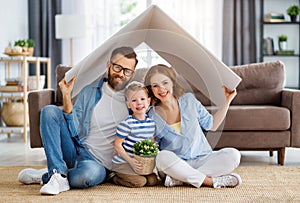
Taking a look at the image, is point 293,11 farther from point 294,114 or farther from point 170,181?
point 170,181

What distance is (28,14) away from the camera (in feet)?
21.9

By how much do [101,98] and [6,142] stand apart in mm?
2870

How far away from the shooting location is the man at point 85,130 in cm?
271

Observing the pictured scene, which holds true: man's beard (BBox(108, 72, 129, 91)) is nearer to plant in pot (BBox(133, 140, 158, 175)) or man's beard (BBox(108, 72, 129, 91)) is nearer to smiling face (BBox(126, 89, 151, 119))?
smiling face (BBox(126, 89, 151, 119))

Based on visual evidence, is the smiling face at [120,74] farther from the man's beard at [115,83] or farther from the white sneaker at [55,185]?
the white sneaker at [55,185]

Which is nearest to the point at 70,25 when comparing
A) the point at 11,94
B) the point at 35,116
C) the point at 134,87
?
the point at 11,94

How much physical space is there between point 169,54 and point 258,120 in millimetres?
1406

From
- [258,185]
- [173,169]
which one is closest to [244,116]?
[258,185]

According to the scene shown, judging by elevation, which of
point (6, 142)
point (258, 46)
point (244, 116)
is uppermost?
point (258, 46)

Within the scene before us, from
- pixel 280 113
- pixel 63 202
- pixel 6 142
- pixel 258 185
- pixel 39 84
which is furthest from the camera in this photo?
pixel 39 84

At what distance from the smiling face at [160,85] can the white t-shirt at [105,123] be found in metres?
0.18

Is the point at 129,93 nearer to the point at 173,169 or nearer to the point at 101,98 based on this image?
the point at 101,98

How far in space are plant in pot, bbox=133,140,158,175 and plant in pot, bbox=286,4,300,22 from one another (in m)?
4.18

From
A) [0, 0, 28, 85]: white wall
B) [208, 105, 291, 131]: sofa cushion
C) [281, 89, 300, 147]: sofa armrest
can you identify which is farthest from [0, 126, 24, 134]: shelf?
[281, 89, 300, 147]: sofa armrest
